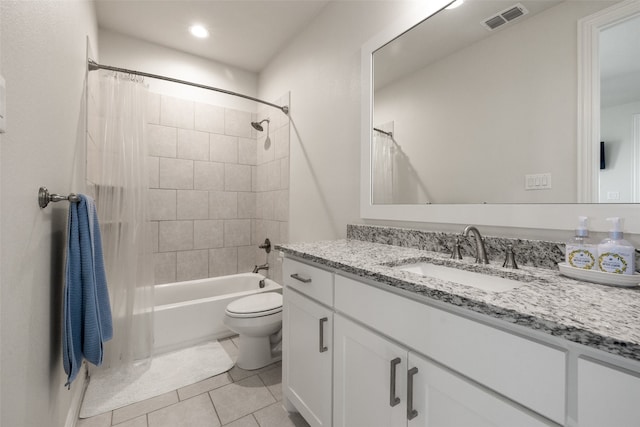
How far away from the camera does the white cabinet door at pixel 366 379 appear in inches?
33.4

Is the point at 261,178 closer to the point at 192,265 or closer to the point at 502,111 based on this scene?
the point at 192,265

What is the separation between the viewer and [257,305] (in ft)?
6.52

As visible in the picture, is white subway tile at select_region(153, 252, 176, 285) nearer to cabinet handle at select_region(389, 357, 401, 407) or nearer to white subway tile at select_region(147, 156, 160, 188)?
white subway tile at select_region(147, 156, 160, 188)

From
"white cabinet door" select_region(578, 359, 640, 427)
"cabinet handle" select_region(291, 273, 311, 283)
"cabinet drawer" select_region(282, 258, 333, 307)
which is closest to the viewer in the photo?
"white cabinet door" select_region(578, 359, 640, 427)

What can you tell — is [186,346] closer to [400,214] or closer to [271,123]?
[400,214]

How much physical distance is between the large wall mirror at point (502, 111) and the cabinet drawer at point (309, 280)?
574 mm

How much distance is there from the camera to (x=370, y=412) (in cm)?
96

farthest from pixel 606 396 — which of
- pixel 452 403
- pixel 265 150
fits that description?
pixel 265 150

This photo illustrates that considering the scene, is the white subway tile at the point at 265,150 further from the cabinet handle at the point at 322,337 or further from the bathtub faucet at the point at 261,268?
the cabinet handle at the point at 322,337

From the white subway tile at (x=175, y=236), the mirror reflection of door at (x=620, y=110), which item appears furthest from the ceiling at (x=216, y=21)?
the mirror reflection of door at (x=620, y=110)

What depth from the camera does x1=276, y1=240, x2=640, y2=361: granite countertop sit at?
1.59 feet

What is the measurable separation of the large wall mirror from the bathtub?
5.00 ft

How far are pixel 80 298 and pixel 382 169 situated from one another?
152 cm

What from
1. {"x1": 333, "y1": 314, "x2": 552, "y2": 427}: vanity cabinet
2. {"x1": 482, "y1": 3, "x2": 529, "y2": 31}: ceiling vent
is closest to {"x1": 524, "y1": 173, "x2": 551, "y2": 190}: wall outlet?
{"x1": 482, "y1": 3, "x2": 529, "y2": 31}: ceiling vent
